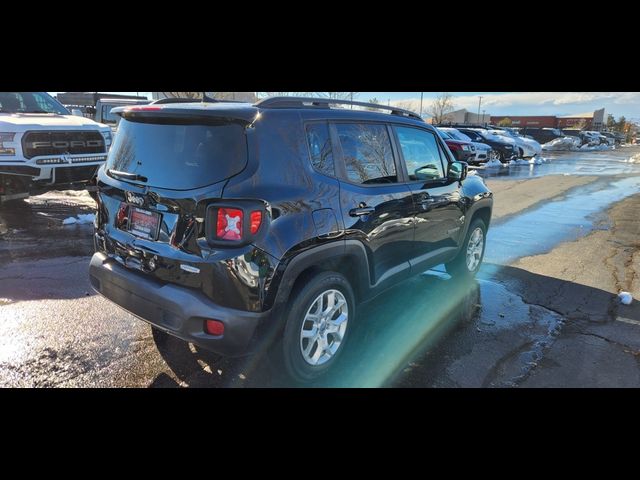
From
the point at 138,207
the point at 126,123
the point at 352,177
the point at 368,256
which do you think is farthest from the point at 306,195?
the point at 126,123

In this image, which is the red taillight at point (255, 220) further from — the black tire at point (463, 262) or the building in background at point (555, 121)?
the building in background at point (555, 121)

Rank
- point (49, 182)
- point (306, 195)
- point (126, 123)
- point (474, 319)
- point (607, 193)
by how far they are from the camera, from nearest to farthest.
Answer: point (306, 195), point (126, 123), point (474, 319), point (49, 182), point (607, 193)

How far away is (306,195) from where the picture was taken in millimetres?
3043

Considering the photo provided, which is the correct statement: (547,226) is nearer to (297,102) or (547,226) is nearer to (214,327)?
(297,102)

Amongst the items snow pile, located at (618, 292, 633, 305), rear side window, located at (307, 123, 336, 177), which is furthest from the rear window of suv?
snow pile, located at (618, 292, 633, 305)

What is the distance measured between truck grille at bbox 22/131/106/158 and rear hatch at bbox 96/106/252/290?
4.86 metres

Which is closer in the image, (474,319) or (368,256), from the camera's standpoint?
(368,256)

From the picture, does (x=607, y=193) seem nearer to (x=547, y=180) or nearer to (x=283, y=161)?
(x=547, y=180)

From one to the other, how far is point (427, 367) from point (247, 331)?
1.55m

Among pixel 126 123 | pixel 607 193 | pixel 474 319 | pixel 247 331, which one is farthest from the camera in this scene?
pixel 607 193

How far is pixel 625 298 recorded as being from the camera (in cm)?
500

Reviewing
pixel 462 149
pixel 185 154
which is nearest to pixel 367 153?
pixel 185 154

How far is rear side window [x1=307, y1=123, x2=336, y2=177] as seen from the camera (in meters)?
3.20

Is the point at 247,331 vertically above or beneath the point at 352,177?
beneath
